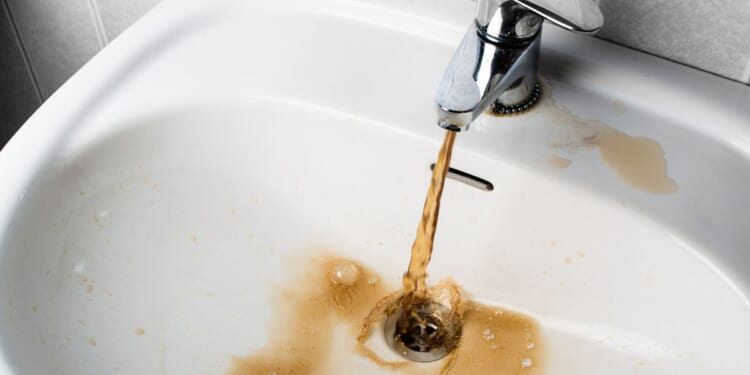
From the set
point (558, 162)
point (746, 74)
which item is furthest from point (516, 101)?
point (746, 74)

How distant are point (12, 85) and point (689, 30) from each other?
778mm

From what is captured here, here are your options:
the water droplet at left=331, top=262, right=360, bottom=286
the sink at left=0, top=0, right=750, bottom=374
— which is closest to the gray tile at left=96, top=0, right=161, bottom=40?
the sink at left=0, top=0, right=750, bottom=374

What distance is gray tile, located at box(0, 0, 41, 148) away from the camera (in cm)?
90

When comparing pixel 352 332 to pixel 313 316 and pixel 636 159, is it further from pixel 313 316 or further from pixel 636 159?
pixel 636 159

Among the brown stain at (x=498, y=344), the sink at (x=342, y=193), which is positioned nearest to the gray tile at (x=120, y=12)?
the sink at (x=342, y=193)

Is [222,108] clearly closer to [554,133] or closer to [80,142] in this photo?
[80,142]

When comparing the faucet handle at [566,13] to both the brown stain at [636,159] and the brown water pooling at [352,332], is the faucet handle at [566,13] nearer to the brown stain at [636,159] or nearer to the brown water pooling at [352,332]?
the brown stain at [636,159]

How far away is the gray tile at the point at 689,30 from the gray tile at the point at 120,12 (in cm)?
43

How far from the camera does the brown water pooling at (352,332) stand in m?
0.56

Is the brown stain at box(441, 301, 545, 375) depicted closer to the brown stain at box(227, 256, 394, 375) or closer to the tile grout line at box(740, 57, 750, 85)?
the brown stain at box(227, 256, 394, 375)

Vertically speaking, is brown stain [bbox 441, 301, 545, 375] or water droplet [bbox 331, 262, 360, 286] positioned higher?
water droplet [bbox 331, 262, 360, 286]

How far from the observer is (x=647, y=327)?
53 cm

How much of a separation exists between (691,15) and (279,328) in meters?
0.37

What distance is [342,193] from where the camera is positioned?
→ 606 millimetres
